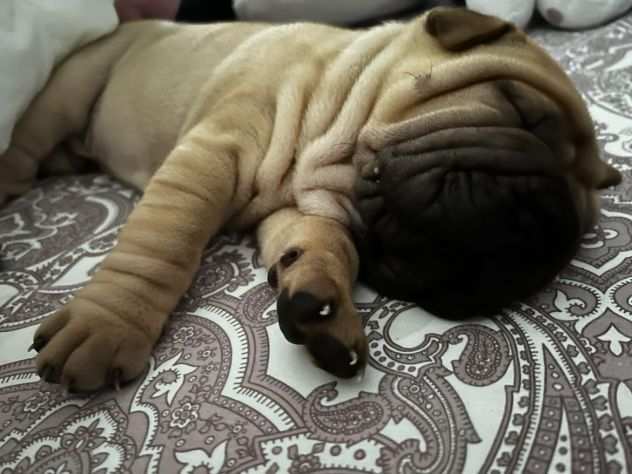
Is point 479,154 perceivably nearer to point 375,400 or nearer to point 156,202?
point 375,400

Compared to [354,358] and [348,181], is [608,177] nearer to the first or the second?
[348,181]

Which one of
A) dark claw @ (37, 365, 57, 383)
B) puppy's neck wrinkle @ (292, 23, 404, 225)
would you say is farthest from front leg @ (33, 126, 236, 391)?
puppy's neck wrinkle @ (292, 23, 404, 225)

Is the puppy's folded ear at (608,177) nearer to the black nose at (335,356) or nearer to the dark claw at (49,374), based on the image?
the black nose at (335,356)

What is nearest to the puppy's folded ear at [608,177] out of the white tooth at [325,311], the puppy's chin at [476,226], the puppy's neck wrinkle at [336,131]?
the puppy's chin at [476,226]

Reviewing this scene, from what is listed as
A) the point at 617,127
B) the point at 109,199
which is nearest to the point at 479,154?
the point at 617,127

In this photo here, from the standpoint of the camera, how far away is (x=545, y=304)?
0.91 meters

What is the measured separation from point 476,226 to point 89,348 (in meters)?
0.51

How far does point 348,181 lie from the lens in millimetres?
1083

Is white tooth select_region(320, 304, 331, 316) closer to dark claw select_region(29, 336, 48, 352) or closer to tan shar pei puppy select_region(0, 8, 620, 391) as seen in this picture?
tan shar pei puppy select_region(0, 8, 620, 391)

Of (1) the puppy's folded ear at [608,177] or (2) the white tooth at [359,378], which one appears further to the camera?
(1) the puppy's folded ear at [608,177]

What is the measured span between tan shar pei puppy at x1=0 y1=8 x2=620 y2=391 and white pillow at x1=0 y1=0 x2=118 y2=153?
151 millimetres

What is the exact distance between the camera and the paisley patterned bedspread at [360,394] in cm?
71

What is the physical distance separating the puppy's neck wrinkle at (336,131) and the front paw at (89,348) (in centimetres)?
38

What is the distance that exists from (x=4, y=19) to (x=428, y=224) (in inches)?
39.6
